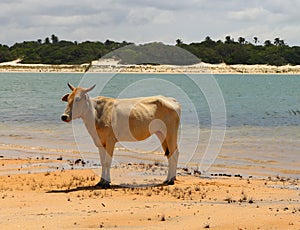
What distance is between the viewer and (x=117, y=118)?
14500 mm

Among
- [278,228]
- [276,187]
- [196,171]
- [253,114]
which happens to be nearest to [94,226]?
[278,228]

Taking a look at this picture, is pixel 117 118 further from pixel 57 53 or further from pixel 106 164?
pixel 57 53

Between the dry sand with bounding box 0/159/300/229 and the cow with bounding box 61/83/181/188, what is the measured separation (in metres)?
0.97

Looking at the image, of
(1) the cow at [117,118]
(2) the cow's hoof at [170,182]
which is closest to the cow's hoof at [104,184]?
(1) the cow at [117,118]

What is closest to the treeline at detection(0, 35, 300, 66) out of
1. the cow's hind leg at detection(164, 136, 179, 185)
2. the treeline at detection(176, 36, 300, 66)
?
the treeline at detection(176, 36, 300, 66)

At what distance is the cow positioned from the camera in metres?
14.2

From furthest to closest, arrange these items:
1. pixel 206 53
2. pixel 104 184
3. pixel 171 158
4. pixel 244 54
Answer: pixel 244 54 < pixel 206 53 < pixel 171 158 < pixel 104 184

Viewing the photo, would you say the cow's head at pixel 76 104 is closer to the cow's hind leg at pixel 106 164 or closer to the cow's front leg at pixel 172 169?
the cow's hind leg at pixel 106 164

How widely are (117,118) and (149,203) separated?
286 centimetres

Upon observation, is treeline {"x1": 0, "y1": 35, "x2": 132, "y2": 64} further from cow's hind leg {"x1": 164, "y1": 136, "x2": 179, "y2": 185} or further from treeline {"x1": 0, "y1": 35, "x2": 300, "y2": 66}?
cow's hind leg {"x1": 164, "y1": 136, "x2": 179, "y2": 185}

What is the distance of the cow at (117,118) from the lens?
14211 mm

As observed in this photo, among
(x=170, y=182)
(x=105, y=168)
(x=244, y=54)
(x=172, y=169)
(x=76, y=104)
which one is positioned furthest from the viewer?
(x=244, y=54)

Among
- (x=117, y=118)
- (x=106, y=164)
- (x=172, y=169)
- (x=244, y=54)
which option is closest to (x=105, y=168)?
(x=106, y=164)

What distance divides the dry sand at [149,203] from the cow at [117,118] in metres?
0.97
